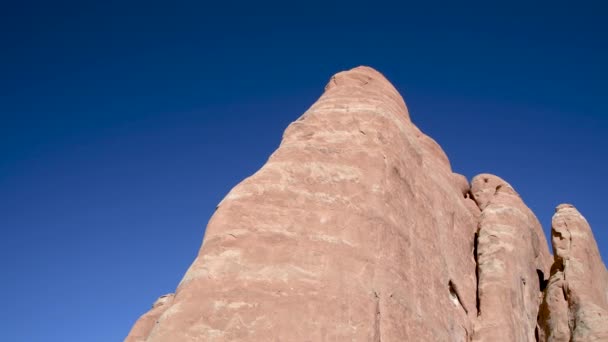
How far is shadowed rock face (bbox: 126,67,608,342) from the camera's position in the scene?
13.4m

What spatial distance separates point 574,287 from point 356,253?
13.8 metres

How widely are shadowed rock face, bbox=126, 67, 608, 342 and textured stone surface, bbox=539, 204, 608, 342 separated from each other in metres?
0.16

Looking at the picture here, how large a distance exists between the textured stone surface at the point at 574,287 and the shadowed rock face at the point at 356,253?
0.16 metres

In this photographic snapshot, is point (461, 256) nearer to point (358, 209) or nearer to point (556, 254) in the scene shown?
point (556, 254)

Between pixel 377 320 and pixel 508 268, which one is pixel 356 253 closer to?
pixel 377 320

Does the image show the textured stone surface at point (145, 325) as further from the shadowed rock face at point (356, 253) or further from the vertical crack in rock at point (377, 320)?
the vertical crack in rock at point (377, 320)

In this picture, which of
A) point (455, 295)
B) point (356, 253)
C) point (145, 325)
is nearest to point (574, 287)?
point (455, 295)

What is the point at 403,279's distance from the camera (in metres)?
16.4

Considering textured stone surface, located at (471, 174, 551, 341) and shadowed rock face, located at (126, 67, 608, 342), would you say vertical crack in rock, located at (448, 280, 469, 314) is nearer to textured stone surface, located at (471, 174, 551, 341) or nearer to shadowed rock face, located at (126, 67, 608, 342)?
shadowed rock face, located at (126, 67, 608, 342)

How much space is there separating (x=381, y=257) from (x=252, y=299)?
4.11 meters

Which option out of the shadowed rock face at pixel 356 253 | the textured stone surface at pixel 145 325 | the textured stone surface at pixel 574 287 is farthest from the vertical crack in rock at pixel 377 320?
the textured stone surface at pixel 145 325

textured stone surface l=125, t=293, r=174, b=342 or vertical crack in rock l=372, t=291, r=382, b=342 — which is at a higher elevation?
textured stone surface l=125, t=293, r=174, b=342

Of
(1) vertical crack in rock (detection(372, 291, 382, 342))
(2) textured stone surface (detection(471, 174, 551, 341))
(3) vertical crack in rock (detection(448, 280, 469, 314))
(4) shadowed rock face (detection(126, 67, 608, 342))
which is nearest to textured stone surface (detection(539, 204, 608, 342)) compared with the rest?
(4) shadowed rock face (detection(126, 67, 608, 342))

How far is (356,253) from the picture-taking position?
15.2 m
